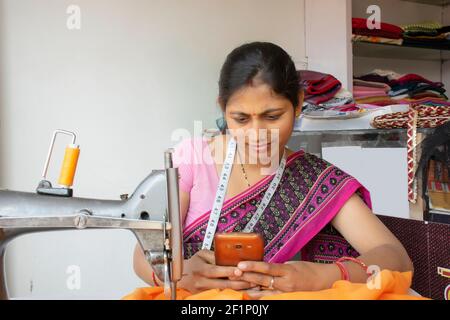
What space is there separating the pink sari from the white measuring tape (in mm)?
10

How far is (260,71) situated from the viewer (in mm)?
1133

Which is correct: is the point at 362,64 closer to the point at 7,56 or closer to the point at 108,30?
the point at 108,30

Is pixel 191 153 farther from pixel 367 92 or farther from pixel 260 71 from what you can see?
pixel 367 92

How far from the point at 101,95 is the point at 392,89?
4.90 feet

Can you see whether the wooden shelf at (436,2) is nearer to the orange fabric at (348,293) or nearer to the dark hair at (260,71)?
the dark hair at (260,71)

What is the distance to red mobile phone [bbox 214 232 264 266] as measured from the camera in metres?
0.89

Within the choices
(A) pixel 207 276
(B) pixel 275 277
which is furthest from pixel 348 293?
(A) pixel 207 276

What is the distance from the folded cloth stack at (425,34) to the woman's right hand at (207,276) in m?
2.09

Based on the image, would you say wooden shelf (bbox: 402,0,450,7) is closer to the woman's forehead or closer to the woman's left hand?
the woman's forehead

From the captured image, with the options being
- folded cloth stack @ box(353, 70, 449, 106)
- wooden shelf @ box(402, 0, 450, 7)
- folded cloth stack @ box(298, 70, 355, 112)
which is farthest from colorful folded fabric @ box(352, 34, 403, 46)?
wooden shelf @ box(402, 0, 450, 7)

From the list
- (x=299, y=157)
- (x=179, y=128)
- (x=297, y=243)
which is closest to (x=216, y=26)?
(x=179, y=128)

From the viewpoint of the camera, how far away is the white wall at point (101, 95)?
182 cm

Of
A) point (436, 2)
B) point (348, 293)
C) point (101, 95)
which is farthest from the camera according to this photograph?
point (436, 2)

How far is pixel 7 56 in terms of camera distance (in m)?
1.79
